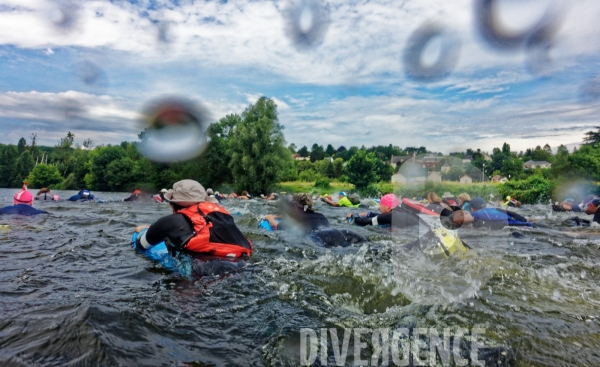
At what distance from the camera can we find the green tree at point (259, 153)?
3703 cm

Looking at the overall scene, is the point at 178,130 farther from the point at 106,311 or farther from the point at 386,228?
the point at 106,311

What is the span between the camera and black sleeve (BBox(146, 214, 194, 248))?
4.36 metres

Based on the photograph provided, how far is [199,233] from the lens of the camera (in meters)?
4.37

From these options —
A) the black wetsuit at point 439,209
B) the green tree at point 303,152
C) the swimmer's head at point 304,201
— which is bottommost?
the black wetsuit at point 439,209

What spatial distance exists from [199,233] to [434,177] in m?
6.12

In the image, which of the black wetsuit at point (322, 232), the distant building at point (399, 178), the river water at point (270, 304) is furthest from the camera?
the distant building at point (399, 178)

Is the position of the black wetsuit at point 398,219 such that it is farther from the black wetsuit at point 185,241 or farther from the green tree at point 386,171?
the black wetsuit at point 185,241

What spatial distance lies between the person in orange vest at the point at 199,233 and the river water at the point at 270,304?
0.28 m

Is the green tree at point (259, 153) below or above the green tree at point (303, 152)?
below

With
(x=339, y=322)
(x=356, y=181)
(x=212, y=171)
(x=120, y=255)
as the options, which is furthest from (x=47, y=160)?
(x=339, y=322)

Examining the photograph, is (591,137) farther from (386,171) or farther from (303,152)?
(303,152)

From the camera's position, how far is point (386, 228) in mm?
8586

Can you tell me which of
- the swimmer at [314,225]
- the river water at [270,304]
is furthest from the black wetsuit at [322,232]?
the river water at [270,304]

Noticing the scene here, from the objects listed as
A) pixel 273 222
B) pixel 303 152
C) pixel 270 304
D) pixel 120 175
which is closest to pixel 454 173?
pixel 273 222
